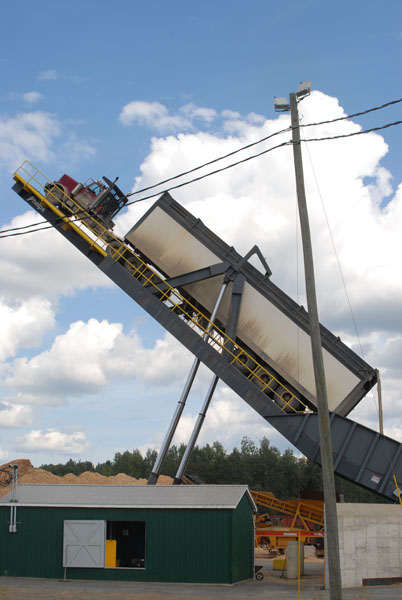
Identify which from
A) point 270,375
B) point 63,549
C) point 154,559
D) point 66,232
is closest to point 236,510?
point 154,559

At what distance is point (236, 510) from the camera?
64.5ft

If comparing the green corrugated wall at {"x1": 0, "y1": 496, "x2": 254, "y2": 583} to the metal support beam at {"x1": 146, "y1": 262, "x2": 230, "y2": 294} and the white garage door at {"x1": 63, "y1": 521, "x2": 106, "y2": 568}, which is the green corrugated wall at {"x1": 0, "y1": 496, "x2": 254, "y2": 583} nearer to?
the white garage door at {"x1": 63, "y1": 521, "x2": 106, "y2": 568}

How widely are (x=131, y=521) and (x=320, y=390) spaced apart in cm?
1073

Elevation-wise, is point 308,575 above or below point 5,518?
below

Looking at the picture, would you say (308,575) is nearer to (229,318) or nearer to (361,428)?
(361,428)

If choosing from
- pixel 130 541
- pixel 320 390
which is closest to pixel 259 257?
pixel 320 390

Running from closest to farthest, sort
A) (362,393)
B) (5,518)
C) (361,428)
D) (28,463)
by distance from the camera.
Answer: (361,428), (362,393), (5,518), (28,463)

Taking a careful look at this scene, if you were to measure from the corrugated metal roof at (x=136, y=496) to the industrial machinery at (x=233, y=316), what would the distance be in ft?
9.22

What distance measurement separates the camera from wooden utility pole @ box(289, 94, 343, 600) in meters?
11.2

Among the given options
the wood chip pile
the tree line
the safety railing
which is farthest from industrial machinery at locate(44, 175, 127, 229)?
the tree line

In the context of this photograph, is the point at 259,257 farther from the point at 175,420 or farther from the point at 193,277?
the point at 175,420

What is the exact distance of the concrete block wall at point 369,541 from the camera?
60.7 ft

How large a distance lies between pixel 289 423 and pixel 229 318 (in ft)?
12.8

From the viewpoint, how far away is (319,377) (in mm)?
11891
